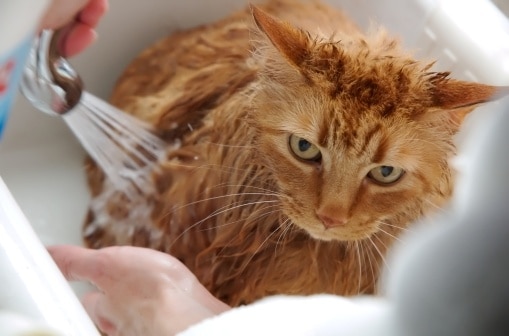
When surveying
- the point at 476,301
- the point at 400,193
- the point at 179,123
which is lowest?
the point at 179,123

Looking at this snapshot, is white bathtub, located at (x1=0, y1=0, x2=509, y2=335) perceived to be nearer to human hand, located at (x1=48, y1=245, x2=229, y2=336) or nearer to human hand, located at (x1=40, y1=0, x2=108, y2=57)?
human hand, located at (x1=48, y1=245, x2=229, y2=336)

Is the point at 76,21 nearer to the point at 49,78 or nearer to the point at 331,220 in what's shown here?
the point at 49,78

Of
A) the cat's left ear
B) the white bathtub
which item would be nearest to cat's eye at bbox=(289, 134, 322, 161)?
the cat's left ear

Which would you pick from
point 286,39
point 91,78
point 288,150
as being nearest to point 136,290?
point 288,150

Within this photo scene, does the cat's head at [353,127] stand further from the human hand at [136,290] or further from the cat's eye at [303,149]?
the human hand at [136,290]

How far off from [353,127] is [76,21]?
1.32ft

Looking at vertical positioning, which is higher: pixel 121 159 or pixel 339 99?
pixel 339 99

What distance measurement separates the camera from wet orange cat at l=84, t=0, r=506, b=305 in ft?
2.78

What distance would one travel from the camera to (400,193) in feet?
2.98

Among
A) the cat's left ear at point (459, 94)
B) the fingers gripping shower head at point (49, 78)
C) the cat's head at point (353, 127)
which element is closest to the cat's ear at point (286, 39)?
the cat's head at point (353, 127)

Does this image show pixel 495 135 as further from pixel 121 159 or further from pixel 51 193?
pixel 51 193

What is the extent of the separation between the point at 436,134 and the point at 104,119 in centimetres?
58

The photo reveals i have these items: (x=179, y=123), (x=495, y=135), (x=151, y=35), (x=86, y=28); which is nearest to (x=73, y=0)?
(x=86, y=28)

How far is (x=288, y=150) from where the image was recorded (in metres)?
0.91
